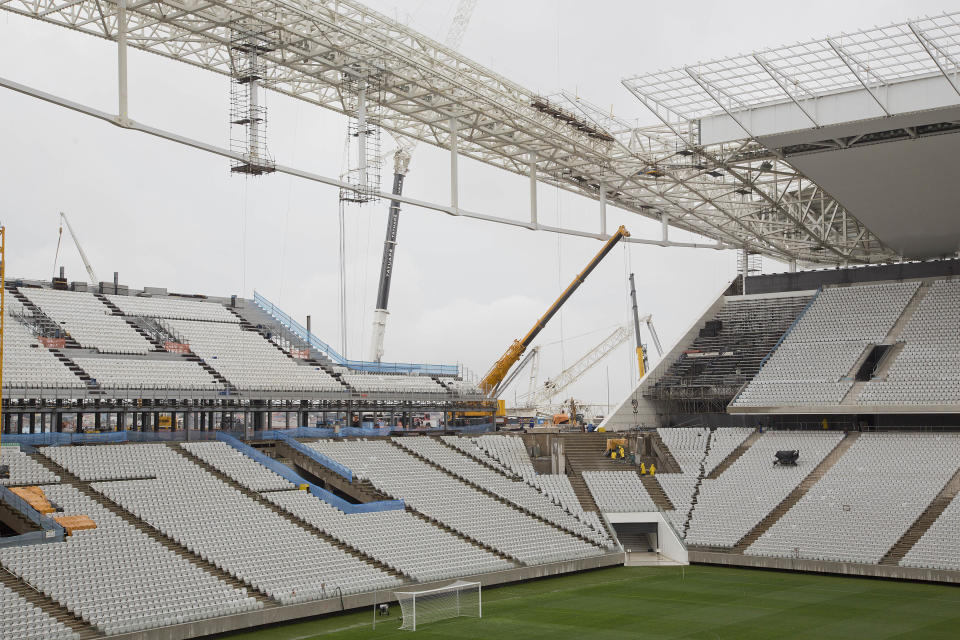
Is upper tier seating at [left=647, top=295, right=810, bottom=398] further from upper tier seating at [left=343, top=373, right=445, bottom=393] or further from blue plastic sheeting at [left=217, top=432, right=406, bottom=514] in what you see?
blue plastic sheeting at [left=217, top=432, right=406, bottom=514]

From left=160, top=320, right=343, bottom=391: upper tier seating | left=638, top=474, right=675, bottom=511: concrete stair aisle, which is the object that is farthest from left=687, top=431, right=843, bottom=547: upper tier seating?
left=160, top=320, right=343, bottom=391: upper tier seating

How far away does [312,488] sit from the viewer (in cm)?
3378

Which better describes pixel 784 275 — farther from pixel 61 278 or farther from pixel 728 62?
pixel 61 278

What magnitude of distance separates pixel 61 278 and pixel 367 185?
18735mm

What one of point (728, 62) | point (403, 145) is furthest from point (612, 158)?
point (403, 145)

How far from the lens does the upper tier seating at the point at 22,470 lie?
28.3 meters

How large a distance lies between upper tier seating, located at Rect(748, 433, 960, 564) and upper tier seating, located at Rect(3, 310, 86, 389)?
23.9 meters

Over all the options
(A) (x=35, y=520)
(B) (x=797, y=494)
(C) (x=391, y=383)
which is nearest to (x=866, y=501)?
(B) (x=797, y=494)

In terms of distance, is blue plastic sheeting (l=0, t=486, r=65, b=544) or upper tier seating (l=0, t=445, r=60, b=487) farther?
upper tier seating (l=0, t=445, r=60, b=487)

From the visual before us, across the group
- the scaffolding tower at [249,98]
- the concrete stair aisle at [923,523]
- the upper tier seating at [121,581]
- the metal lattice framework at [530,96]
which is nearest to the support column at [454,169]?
the metal lattice framework at [530,96]

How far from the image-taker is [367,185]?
1155 inches

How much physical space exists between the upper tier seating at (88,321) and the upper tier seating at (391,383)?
8.92 m

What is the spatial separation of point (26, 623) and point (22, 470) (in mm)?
Result: 8508

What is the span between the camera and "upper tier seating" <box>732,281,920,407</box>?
144 feet
